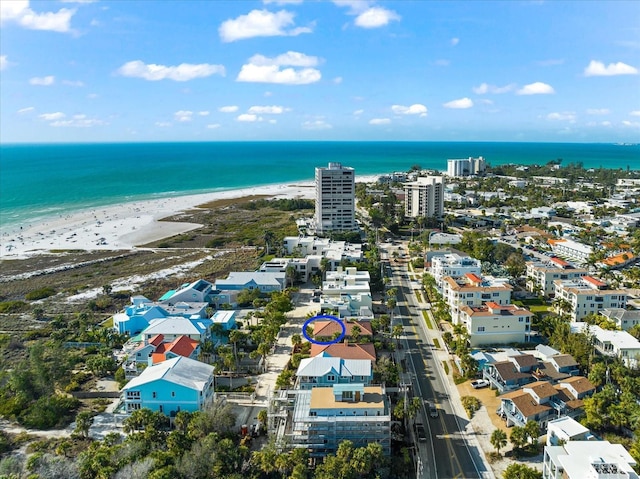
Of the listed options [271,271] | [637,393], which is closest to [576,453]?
[637,393]

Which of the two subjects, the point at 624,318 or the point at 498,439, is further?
the point at 624,318

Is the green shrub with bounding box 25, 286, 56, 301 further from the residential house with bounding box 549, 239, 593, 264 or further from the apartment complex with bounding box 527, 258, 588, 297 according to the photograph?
the residential house with bounding box 549, 239, 593, 264

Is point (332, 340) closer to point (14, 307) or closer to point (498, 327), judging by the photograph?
point (498, 327)

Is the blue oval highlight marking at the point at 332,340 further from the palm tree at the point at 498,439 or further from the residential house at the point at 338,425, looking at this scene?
the palm tree at the point at 498,439

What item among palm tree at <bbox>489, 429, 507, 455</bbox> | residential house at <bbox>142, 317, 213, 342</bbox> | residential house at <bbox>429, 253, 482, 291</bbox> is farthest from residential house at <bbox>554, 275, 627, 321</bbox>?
residential house at <bbox>142, 317, 213, 342</bbox>

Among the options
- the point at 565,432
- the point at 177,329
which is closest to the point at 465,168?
the point at 177,329

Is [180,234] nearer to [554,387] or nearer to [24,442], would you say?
[24,442]
